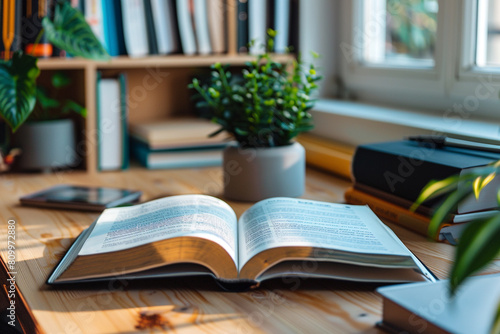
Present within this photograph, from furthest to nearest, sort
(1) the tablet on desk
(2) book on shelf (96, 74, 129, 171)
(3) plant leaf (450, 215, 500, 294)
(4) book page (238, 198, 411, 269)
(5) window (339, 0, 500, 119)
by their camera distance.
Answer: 1. (2) book on shelf (96, 74, 129, 171)
2. (5) window (339, 0, 500, 119)
3. (1) the tablet on desk
4. (4) book page (238, 198, 411, 269)
5. (3) plant leaf (450, 215, 500, 294)

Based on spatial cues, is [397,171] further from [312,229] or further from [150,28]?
[150,28]

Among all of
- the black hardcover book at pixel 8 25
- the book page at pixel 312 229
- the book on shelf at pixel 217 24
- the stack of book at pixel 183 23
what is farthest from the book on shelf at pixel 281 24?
the book page at pixel 312 229

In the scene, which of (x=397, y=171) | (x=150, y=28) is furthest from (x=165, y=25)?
(x=397, y=171)

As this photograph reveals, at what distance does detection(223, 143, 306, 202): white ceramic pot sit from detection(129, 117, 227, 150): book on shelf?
0.40 meters

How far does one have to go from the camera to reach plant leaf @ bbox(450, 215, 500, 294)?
426mm

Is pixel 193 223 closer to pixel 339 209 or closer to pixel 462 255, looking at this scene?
pixel 339 209

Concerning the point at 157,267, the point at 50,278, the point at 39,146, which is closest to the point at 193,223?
the point at 157,267

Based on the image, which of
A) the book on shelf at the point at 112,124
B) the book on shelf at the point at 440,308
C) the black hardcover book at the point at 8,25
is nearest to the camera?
the book on shelf at the point at 440,308

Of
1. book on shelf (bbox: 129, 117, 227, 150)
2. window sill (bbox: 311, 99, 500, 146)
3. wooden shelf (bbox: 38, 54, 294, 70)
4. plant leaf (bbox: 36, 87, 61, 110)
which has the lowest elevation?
book on shelf (bbox: 129, 117, 227, 150)

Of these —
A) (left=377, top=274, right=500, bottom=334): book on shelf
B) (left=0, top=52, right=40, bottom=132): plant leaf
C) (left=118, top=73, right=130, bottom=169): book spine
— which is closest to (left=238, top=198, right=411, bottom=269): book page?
(left=377, top=274, right=500, bottom=334): book on shelf

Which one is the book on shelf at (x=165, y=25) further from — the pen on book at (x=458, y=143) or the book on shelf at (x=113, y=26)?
the pen on book at (x=458, y=143)

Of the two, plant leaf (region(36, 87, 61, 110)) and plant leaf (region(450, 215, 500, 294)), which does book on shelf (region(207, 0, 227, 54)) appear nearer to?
plant leaf (region(36, 87, 61, 110))

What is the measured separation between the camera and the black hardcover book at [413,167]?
96 centimetres

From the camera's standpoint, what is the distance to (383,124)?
144 centimetres
